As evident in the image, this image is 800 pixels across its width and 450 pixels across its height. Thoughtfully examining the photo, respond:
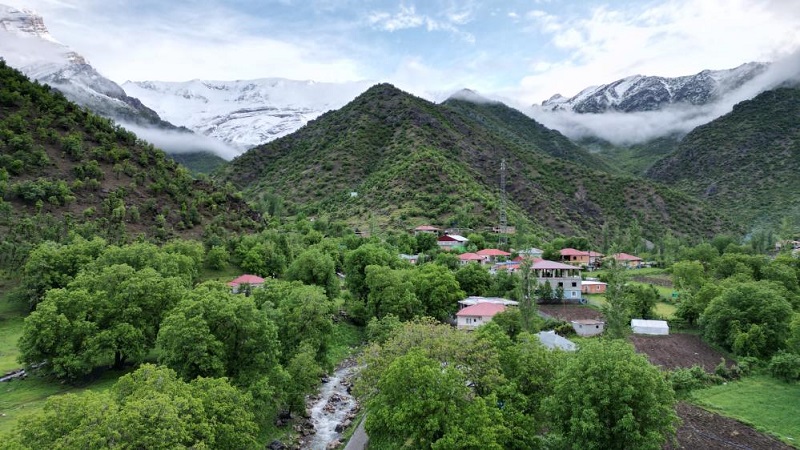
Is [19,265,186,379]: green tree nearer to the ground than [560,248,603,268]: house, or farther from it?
farther from it

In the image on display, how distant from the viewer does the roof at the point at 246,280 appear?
58.8 metres

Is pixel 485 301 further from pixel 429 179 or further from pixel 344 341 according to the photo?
pixel 429 179

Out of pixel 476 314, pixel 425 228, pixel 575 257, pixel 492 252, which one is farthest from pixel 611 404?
pixel 425 228

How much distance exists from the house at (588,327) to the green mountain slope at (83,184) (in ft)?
175

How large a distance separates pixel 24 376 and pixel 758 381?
5569cm

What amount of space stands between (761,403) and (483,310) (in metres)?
25.6

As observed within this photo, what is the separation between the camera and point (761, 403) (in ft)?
111

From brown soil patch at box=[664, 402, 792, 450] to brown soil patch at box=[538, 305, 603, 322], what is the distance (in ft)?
75.3

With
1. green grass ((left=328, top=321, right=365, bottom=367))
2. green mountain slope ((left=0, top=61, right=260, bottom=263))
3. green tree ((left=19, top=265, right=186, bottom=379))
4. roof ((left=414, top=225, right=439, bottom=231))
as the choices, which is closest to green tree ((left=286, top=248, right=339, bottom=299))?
green grass ((left=328, top=321, right=365, bottom=367))

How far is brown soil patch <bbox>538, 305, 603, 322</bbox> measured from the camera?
55.6 meters

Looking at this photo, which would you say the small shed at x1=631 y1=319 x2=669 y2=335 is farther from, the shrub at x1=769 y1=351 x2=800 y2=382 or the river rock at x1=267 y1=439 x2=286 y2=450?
the river rock at x1=267 y1=439 x2=286 y2=450

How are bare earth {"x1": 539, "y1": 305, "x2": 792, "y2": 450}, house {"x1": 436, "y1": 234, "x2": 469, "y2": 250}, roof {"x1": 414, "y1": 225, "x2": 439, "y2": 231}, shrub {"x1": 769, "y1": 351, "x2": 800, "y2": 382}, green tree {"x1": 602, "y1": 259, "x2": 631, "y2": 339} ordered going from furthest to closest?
roof {"x1": 414, "y1": 225, "x2": 439, "y2": 231} → house {"x1": 436, "y1": 234, "x2": 469, "y2": 250} → green tree {"x1": 602, "y1": 259, "x2": 631, "y2": 339} → shrub {"x1": 769, "y1": 351, "x2": 800, "y2": 382} → bare earth {"x1": 539, "y1": 305, "x2": 792, "y2": 450}

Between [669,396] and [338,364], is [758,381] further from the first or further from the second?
[338,364]

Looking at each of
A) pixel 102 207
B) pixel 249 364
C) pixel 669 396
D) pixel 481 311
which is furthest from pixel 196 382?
pixel 102 207
